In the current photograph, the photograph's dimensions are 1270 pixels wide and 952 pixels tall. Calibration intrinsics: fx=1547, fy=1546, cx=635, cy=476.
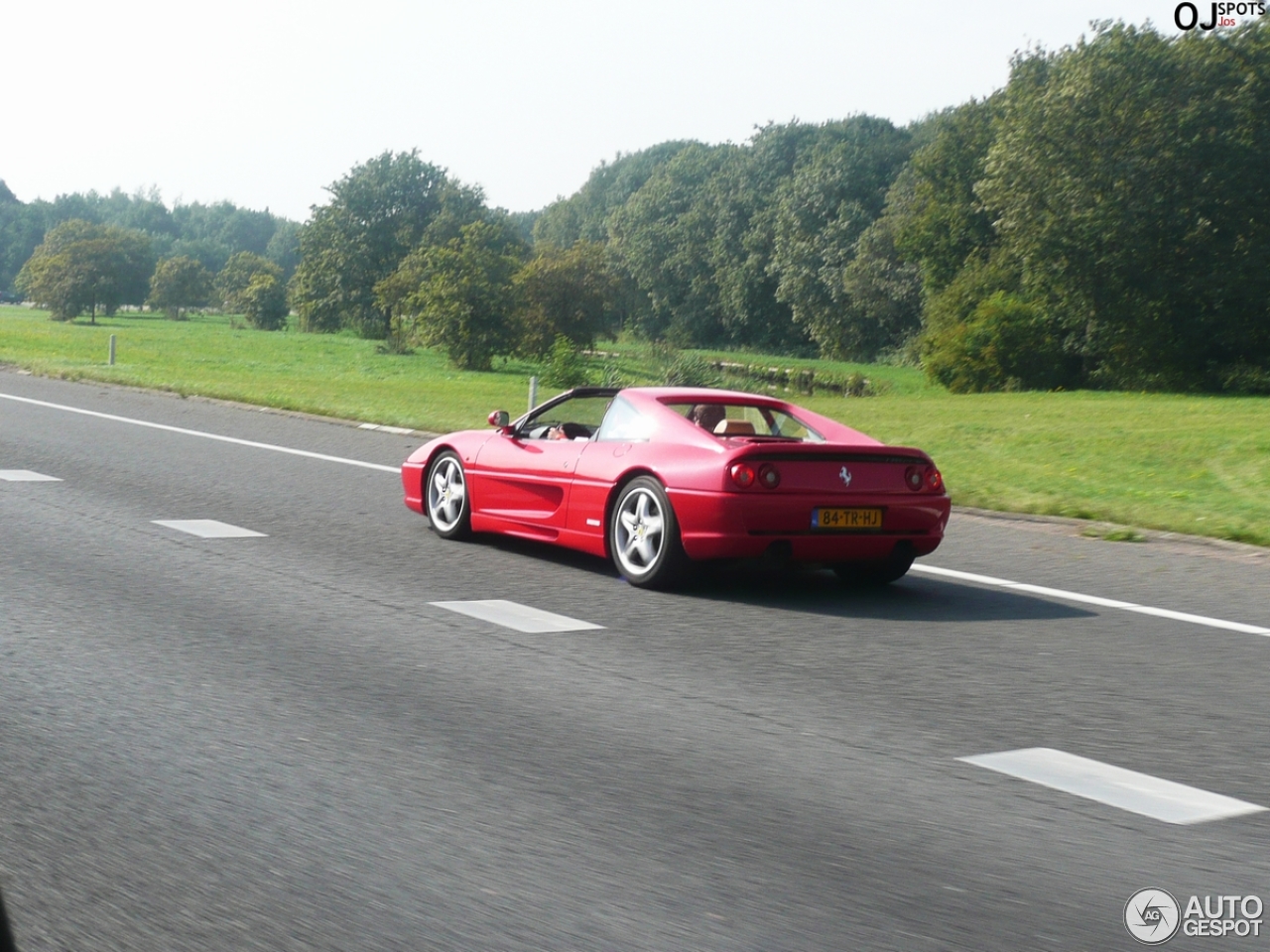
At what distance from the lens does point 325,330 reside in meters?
106

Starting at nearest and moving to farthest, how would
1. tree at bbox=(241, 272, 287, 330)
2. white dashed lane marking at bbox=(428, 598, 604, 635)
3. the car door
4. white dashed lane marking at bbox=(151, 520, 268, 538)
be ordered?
white dashed lane marking at bbox=(428, 598, 604, 635) < the car door < white dashed lane marking at bbox=(151, 520, 268, 538) < tree at bbox=(241, 272, 287, 330)

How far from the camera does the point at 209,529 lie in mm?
10820

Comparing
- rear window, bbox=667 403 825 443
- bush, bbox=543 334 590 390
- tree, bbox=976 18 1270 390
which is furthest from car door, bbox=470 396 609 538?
tree, bbox=976 18 1270 390

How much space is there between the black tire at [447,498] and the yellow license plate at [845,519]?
115 inches

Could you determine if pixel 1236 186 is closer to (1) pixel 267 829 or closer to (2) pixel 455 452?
(2) pixel 455 452

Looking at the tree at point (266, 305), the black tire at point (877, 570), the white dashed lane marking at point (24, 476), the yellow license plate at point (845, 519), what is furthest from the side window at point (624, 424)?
the tree at point (266, 305)

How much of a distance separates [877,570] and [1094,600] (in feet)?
4.22

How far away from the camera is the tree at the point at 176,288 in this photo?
5197 inches

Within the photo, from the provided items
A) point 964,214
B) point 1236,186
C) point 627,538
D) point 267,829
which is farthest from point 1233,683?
point 964,214

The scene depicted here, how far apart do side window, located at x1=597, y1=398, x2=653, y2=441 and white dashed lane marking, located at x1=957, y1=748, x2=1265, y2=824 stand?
4343 mm

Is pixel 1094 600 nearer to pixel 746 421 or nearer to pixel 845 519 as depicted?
pixel 845 519

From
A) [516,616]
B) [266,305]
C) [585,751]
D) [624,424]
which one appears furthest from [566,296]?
[585,751]

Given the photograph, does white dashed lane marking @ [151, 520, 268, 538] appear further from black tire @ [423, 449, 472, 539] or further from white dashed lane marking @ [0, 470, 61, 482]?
white dashed lane marking @ [0, 470, 61, 482]

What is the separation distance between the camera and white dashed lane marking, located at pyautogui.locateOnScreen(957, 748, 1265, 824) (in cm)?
471
